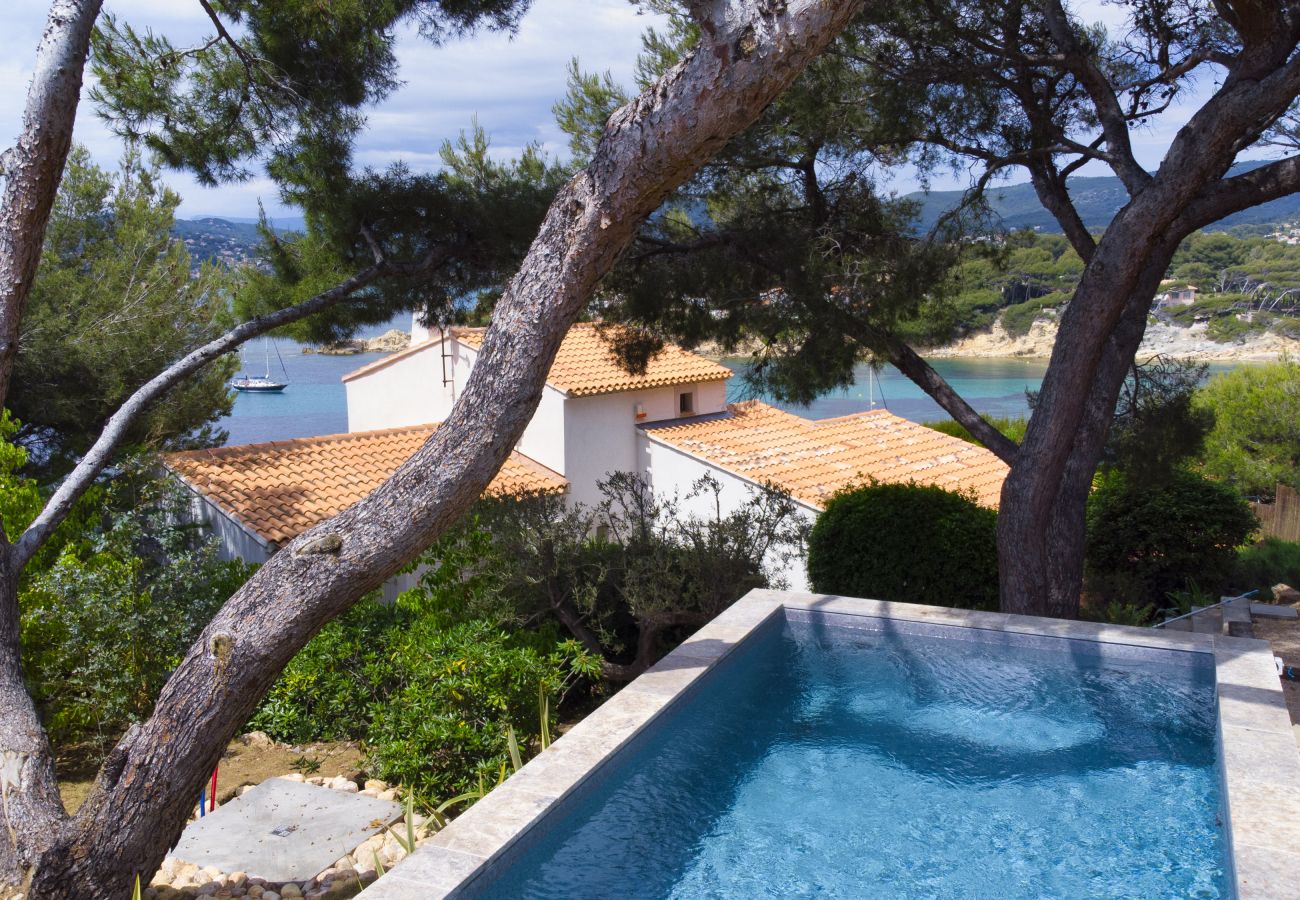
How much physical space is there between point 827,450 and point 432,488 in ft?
46.2

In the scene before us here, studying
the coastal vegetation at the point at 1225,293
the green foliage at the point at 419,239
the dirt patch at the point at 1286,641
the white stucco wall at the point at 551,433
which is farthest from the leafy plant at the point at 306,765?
the coastal vegetation at the point at 1225,293

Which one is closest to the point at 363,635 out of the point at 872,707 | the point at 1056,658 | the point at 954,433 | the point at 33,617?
the point at 33,617

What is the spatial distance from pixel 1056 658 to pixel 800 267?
3.42 metres

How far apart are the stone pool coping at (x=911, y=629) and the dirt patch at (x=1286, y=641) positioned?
2.42 feet

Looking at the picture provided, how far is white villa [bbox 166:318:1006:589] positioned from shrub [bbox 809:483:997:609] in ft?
11.0

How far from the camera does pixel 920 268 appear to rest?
820 cm

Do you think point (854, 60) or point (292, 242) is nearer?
point (854, 60)

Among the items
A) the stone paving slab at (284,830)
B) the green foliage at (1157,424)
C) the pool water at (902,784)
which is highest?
the green foliage at (1157,424)

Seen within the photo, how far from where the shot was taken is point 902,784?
17.1ft

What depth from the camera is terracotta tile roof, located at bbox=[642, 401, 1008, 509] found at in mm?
16672

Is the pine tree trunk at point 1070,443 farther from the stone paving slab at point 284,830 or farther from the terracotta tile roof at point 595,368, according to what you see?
the terracotta tile roof at point 595,368

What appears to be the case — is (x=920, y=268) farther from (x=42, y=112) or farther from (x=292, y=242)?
(x=42, y=112)

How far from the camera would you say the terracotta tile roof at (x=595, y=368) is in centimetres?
1741

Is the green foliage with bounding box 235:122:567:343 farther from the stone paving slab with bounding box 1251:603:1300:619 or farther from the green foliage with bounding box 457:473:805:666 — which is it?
the stone paving slab with bounding box 1251:603:1300:619
